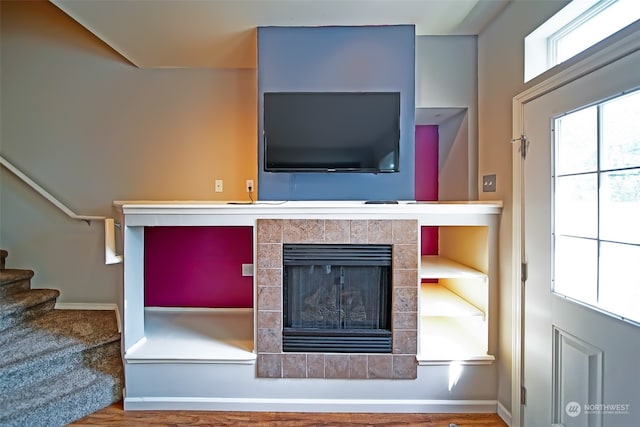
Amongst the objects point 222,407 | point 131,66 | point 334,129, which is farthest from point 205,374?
point 131,66

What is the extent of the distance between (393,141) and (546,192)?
0.96m

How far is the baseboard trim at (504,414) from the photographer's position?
182cm

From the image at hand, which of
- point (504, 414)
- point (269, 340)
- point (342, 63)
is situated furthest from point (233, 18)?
point (504, 414)

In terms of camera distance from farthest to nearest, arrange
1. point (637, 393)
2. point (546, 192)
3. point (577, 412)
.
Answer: point (546, 192) < point (577, 412) < point (637, 393)

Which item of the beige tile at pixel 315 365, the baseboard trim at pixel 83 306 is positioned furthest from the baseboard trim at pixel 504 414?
the baseboard trim at pixel 83 306

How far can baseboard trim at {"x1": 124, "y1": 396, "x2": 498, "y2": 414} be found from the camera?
74.6 inches

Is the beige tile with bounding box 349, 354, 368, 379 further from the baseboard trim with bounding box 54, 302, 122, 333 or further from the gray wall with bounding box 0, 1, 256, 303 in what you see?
the baseboard trim with bounding box 54, 302, 122, 333

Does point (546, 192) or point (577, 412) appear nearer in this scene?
point (577, 412)

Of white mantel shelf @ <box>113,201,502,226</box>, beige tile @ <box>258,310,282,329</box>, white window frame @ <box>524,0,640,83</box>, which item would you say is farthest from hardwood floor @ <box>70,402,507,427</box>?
white window frame @ <box>524,0,640,83</box>

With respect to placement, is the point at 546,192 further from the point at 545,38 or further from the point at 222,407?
the point at 222,407

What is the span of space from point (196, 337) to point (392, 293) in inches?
56.3

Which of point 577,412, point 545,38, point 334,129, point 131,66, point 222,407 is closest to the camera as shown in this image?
point 577,412

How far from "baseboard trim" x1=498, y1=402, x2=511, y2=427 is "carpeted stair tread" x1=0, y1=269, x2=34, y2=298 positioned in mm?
3749

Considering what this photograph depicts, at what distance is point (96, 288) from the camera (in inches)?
111
